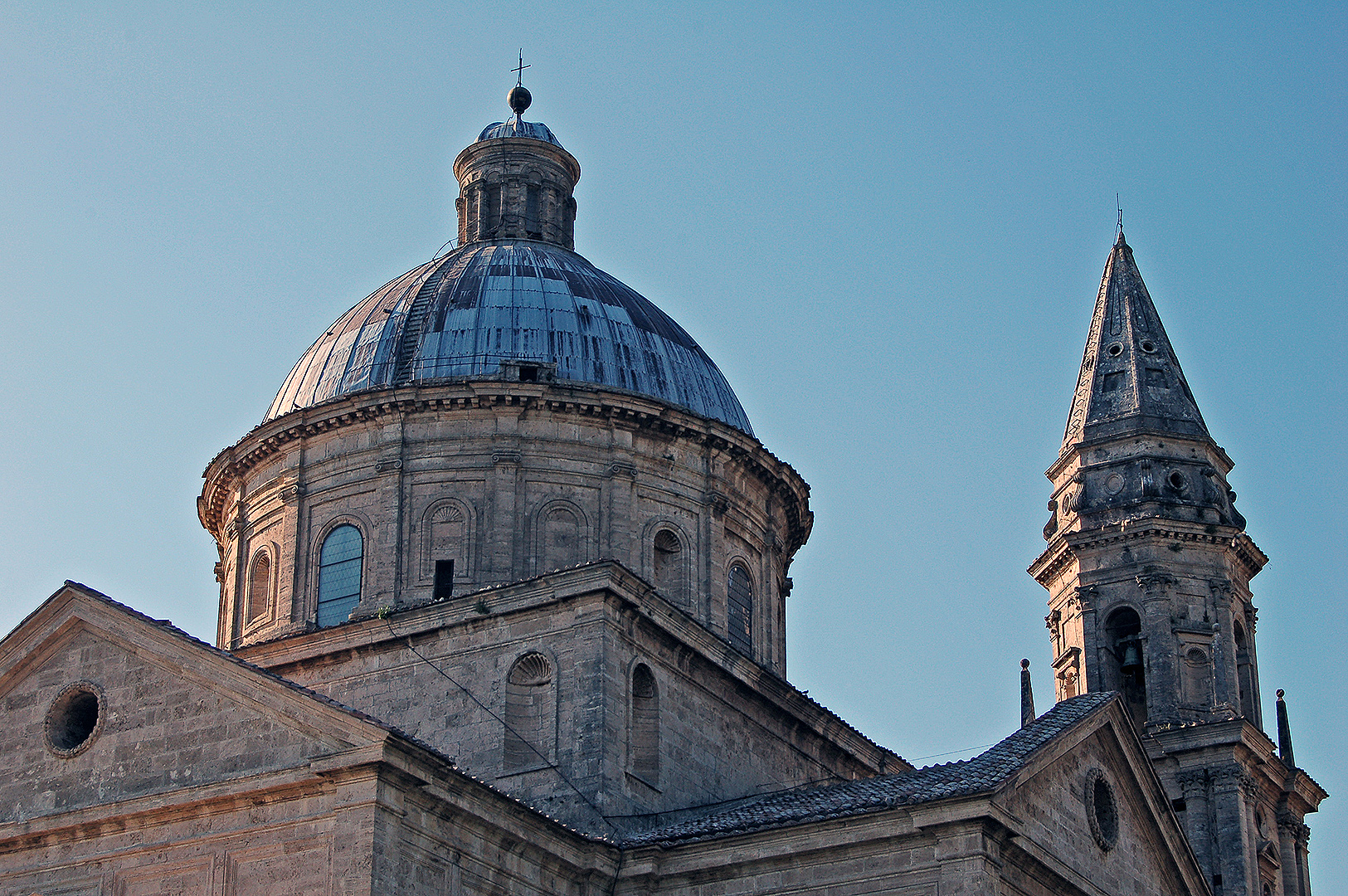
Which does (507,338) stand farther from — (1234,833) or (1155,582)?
(1234,833)

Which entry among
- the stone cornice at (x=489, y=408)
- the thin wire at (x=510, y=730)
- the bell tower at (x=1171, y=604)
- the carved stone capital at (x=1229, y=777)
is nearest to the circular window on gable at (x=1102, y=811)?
the thin wire at (x=510, y=730)

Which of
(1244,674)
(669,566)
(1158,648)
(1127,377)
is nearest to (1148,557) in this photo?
(1158,648)

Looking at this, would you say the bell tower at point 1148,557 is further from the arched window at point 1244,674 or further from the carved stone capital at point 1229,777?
the carved stone capital at point 1229,777

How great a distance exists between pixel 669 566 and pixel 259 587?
647 centimetres

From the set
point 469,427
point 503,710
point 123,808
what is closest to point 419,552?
point 469,427

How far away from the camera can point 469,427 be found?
31.8 metres

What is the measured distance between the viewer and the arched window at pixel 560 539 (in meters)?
31.1

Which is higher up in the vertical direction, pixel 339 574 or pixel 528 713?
pixel 339 574

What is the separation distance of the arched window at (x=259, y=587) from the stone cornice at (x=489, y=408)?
154 cm

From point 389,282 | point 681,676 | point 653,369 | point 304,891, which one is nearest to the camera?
point 304,891

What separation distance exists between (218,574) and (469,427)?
589 centimetres

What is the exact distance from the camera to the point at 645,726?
2791 centimetres

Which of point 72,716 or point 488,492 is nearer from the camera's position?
point 72,716

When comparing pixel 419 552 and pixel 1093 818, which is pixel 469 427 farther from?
pixel 1093 818
